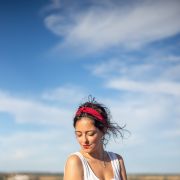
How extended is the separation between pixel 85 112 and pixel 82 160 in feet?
2.19

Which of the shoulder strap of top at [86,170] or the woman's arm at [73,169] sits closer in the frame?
the woman's arm at [73,169]

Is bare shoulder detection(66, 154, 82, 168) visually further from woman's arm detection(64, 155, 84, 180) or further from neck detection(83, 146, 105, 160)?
neck detection(83, 146, 105, 160)

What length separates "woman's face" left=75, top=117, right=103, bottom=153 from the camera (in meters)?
5.88

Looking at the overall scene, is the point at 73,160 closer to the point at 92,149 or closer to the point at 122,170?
the point at 92,149

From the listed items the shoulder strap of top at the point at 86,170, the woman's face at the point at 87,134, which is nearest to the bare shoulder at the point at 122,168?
the shoulder strap of top at the point at 86,170

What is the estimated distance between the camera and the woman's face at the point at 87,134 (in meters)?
5.88

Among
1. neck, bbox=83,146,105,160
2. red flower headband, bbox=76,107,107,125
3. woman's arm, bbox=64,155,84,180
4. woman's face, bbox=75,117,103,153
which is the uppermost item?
red flower headband, bbox=76,107,107,125

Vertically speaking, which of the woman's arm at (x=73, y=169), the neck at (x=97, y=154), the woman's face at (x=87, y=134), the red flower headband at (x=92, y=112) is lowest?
the woman's arm at (x=73, y=169)

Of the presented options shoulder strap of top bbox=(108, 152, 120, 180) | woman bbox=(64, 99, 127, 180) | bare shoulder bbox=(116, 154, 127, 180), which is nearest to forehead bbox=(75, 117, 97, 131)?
woman bbox=(64, 99, 127, 180)

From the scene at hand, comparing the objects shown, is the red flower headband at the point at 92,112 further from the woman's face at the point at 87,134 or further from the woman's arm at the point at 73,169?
the woman's arm at the point at 73,169

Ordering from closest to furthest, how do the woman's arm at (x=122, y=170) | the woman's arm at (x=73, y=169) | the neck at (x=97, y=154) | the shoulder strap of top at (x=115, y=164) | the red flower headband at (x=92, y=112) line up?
1. the woman's arm at (x=73, y=169)
2. the red flower headband at (x=92, y=112)
3. the neck at (x=97, y=154)
4. the shoulder strap of top at (x=115, y=164)
5. the woman's arm at (x=122, y=170)

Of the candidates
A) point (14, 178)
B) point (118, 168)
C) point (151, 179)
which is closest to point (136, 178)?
point (151, 179)

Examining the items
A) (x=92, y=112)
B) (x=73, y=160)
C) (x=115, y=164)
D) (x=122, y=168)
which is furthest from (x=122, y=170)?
(x=92, y=112)

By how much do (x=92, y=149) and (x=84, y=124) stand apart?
1.29 feet
